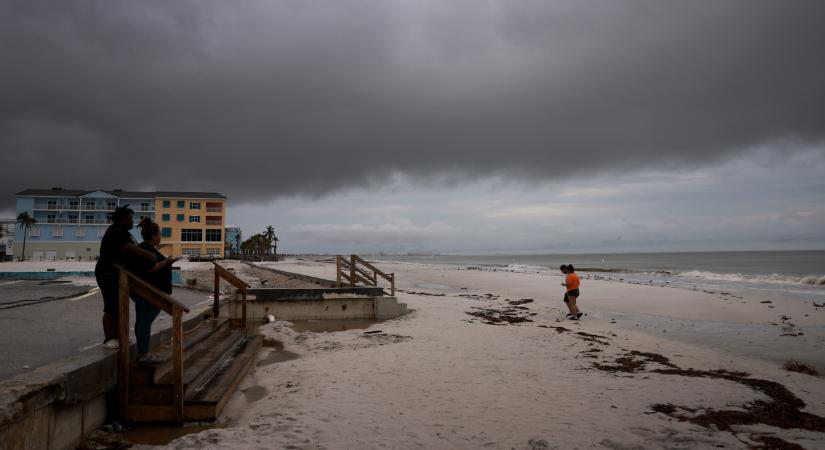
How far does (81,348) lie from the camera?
5.54 meters

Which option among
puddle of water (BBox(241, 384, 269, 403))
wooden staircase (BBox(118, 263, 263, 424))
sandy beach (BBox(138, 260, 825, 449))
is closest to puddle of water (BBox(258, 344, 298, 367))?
sandy beach (BBox(138, 260, 825, 449))

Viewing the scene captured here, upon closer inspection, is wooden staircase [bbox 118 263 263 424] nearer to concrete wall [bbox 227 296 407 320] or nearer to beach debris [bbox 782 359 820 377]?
concrete wall [bbox 227 296 407 320]

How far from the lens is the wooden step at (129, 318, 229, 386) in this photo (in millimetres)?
4789

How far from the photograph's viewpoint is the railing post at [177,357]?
4539mm

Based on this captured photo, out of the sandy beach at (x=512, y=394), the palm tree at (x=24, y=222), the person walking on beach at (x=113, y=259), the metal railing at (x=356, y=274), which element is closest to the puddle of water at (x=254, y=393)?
the sandy beach at (x=512, y=394)

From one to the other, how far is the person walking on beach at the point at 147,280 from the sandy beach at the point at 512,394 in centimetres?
127

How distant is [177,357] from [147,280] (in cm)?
100

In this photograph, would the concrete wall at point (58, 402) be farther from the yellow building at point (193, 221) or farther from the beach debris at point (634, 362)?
the yellow building at point (193, 221)

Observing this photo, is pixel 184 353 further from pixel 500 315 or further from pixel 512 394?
pixel 500 315

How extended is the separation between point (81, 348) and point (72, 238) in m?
78.6

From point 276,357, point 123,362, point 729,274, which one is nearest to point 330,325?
point 276,357

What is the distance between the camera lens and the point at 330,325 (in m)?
12.6

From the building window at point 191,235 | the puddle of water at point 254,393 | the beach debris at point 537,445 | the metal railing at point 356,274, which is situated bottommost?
the beach debris at point 537,445

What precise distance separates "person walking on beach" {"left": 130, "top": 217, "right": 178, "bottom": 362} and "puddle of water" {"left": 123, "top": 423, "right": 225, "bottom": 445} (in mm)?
710
